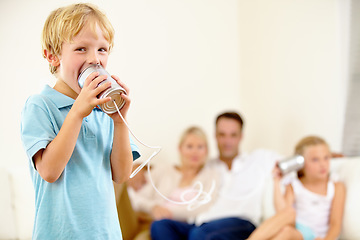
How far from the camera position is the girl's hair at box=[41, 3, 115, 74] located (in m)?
0.60

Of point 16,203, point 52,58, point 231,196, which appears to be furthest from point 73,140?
point 231,196

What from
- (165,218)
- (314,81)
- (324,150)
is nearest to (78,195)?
(165,218)

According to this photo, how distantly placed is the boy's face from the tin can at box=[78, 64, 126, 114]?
2 cm

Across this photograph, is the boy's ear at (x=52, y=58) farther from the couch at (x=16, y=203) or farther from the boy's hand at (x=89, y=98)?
the couch at (x=16, y=203)

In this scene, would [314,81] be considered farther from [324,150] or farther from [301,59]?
[324,150]

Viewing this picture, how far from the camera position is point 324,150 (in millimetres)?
1551

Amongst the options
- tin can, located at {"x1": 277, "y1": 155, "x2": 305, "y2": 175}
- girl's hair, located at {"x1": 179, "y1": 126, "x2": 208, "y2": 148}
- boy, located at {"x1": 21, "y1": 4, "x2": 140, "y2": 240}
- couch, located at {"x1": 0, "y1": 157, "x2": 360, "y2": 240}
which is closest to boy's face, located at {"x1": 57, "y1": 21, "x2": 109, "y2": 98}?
boy, located at {"x1": 21, "y1": 4, "x2": 140, "y2": 240}

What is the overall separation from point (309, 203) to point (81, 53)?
51.1 inches

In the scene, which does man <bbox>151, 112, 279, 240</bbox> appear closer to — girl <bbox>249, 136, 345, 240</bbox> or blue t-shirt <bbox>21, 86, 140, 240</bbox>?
girl <bbox>249, 136, 345, 240</bbox>

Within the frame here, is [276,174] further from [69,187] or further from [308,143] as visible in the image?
[69,187]

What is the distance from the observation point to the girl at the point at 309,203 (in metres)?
1.41

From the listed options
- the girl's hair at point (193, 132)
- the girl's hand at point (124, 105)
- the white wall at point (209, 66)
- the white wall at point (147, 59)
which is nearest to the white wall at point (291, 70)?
the white wall at point (209, 66)

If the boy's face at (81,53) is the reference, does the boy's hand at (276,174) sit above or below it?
below

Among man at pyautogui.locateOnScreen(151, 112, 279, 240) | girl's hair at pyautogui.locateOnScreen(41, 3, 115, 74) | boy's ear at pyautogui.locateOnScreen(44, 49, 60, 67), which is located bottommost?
man at pyautogui.locateOnScreen(151, 112, 279, 240)
